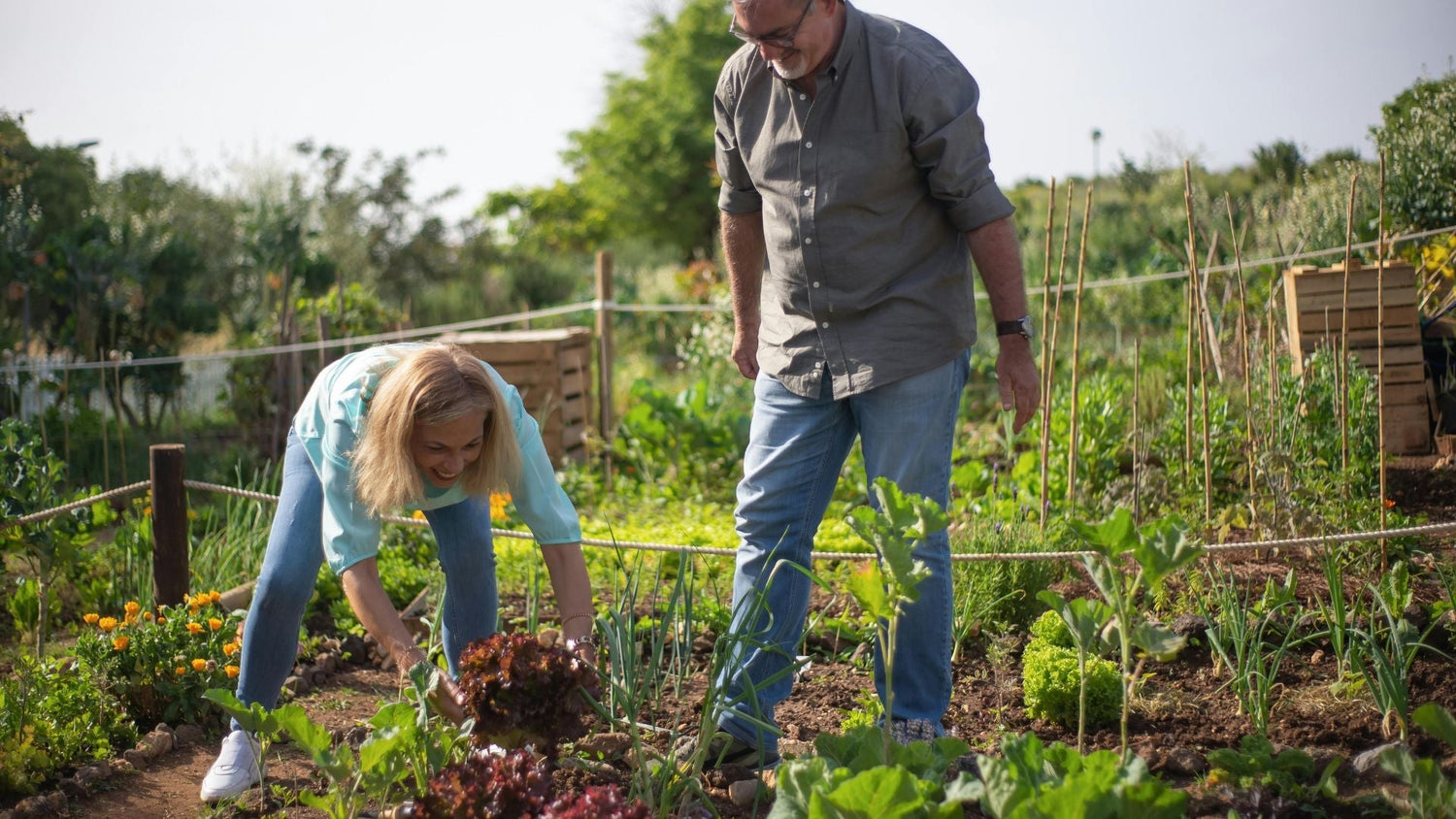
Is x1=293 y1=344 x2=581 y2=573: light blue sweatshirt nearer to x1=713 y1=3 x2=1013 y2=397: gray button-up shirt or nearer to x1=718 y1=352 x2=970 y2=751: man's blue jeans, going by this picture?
x1=718 y1=352 x2=970 y2=751: man's blue jeans

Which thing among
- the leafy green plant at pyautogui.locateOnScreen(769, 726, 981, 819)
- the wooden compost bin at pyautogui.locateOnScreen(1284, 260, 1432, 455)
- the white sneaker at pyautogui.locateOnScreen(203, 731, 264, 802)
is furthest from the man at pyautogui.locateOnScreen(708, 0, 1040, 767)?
the wooden compost bin at pyautogui.locateOnScreen(1284, 260, 1432, 455)

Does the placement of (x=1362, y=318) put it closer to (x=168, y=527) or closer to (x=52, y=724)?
(x=168, y=527)

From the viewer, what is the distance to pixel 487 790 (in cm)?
171

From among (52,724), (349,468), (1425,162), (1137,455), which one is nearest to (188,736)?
(52,724)

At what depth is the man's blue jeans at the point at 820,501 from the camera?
2.26 metres

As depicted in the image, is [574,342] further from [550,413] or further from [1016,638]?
[1016,638]

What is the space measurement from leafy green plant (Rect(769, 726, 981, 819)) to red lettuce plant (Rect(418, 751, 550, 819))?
1.31 ft

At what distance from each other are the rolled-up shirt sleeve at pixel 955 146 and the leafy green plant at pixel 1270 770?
1126 millimetres

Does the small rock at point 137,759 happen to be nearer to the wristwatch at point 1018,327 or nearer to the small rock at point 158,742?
the small rock at point 158,742

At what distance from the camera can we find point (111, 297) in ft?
21.3

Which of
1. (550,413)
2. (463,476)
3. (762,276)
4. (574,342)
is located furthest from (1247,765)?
(574,342)

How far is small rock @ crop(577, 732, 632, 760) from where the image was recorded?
7.89 ft

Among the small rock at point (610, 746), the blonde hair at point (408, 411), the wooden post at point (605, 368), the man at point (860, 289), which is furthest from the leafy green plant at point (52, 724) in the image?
the wooden post at point (605, 368)

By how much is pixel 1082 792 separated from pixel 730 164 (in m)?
1.61
